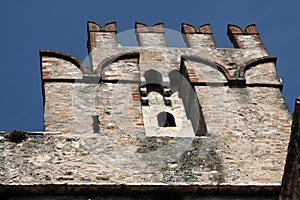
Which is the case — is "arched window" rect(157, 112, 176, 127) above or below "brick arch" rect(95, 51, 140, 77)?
below

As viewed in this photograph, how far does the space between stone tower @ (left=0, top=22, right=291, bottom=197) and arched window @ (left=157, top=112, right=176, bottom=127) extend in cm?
1

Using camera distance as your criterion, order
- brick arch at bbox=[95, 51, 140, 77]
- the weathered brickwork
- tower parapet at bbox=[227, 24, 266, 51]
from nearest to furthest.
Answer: the weathered brickwork → brick arch at bbox=[95, 51, 140, 77] → tower parapet at bbox=[227, 24, 266, 51]

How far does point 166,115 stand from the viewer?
1134 cm

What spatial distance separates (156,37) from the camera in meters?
13.5

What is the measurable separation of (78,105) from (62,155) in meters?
1.61

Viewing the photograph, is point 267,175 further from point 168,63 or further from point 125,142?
point 168,63

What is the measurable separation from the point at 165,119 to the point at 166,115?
110 mm

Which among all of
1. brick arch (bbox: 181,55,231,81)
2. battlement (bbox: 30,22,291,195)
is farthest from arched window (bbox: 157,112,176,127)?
brick arch (bbox: 181,55,231,81)

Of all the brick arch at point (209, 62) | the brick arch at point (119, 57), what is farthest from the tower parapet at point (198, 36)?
the brick arch at point (119, 57)

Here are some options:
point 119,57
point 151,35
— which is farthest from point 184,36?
point 119,57

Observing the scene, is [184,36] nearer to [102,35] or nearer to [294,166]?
[102,35]

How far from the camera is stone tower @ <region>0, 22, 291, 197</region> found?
875 centimetres

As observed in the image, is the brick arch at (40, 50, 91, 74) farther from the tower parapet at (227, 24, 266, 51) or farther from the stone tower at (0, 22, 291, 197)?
the tower parapet at (227, 24, 266, 51)

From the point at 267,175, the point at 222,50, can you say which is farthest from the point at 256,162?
the point at 222,50
